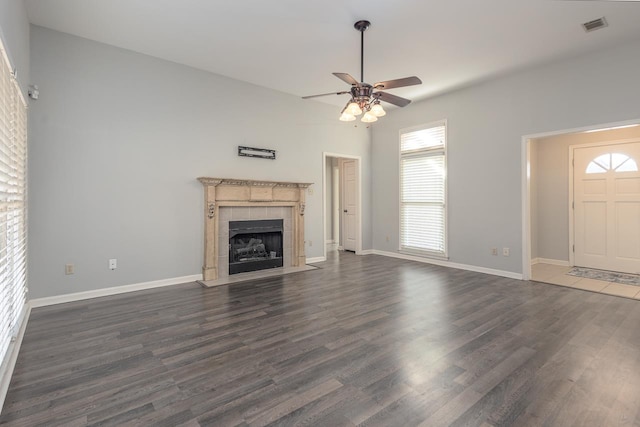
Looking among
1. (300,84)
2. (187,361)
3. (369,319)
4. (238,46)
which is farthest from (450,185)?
(187,361)

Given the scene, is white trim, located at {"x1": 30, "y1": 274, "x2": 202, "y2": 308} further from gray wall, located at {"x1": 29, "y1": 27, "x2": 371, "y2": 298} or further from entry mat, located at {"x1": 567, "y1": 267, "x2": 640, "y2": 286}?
entry mat, located at {"x1": 567, "y1": 267, "x2": 640, "y2": 286}

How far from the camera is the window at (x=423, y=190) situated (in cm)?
577

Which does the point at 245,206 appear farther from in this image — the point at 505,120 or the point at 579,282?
the point at 579,282

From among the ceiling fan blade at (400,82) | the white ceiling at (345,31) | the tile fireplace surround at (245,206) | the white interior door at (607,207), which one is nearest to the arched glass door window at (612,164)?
the white interior door at (607,207)

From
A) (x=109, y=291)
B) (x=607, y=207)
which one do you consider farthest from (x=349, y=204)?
(x=109, y=291)

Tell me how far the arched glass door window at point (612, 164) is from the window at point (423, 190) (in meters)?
2.37

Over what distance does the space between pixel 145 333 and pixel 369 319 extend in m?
2.04

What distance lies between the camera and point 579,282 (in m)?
4.46

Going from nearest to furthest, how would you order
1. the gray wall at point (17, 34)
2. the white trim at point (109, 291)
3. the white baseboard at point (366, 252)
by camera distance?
the gray wall at point (17, 34) < the white trim at point (109, 291) < the white baseboard at point (366, 252)

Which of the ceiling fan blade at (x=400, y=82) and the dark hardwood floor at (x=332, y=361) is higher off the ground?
the ceiling fan blade at (x=400, y=82)

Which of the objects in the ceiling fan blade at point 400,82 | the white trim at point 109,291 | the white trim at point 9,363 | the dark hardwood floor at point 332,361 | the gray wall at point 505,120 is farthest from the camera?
the gray wall at point 505,120

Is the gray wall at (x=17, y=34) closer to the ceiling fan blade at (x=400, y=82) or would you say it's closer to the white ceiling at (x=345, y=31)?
the white ceiling at (x=345, y=31)

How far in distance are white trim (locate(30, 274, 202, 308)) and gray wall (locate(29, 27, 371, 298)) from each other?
6 centimetres

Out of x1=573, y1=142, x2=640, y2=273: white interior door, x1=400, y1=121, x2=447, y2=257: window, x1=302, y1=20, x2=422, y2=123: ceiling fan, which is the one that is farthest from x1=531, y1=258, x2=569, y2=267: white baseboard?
x1=302, y1=20, x2=422, y2=123: ceiling fan
